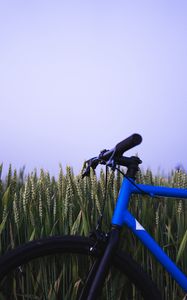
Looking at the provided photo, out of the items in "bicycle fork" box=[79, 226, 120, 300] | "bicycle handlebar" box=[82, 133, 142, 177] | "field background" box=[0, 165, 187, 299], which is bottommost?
"bicycle fork" box=[79, 226, 120, 300]

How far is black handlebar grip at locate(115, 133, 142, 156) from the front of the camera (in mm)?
2574

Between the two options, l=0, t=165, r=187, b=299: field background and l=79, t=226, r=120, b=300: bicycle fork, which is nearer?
l=79, t=226, r=120, b=300: bicycle fork

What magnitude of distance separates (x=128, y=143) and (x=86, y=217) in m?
0.72

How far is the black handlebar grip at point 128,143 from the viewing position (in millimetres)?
2574

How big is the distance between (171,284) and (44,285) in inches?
28.9

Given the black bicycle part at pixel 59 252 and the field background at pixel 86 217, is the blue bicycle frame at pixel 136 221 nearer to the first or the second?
the black bicycle part at pixel 59 252

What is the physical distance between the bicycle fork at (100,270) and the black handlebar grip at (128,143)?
0.38 m

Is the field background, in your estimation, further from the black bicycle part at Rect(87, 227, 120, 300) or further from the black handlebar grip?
the black handlebar grip

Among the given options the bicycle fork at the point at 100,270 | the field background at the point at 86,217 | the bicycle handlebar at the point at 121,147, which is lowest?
the bicycle fork at the point at 100,270

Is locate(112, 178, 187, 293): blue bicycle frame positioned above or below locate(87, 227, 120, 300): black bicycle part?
above

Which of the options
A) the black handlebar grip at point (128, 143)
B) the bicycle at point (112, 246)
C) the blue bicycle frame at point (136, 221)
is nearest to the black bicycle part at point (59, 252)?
the bicycle at point (112, 246)

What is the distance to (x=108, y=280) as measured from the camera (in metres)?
3.05

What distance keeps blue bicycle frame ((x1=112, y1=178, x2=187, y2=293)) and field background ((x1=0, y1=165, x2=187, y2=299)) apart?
29cm

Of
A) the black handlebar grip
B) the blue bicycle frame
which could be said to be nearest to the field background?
the blue bicycle frame
